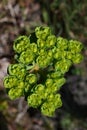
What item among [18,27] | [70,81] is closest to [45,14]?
[18,27]

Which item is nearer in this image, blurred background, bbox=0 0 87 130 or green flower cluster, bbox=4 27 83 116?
green flower cluster, bbox=4 27 83 116

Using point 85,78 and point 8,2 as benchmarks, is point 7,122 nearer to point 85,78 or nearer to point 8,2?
point 85,78

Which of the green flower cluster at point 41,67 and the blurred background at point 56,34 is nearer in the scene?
the green flower cluster at point 41,67

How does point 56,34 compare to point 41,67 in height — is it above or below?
above

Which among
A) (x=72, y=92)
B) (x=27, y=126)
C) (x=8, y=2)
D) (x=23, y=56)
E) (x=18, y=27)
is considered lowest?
(x=27, y=126)
